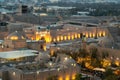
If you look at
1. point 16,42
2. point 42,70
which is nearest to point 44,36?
point 16,42

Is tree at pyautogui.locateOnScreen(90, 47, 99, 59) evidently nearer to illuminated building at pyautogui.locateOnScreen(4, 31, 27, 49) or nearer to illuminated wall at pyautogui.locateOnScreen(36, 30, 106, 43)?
illuminated building at pyautogui.locateOnScreen(4, 31, 27, 49)

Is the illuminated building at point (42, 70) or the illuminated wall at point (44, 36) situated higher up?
the illuminated building at point (42, 70)

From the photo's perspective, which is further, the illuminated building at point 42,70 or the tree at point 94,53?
the tree at point 94,53

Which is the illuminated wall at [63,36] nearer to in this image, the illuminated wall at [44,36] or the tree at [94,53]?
the illuminated wall at [44,36]

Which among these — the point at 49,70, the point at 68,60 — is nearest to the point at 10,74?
the point at 49,70

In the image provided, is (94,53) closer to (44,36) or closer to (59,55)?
(59,55)

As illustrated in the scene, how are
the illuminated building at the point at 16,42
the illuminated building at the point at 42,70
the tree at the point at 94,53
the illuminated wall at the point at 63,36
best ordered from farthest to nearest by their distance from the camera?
1. the illuminated wall at the point at 63,36
2. the illuminated building at the point at 16,42
3. the tree at the point at 94,53
4. the illuminated building at the point at 42,70

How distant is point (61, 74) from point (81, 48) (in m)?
7.47

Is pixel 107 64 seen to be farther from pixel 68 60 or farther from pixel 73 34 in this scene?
pixel 73 34

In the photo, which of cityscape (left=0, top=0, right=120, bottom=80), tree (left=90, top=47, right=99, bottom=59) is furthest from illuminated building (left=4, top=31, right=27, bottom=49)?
tree (left=90, top=47, right=99, bottom=59)

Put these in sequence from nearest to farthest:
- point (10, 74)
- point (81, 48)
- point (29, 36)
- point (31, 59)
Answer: point (10, 74) < point (31, 59) < point (81, 48) < point (29, 36)

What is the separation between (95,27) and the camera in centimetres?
3812

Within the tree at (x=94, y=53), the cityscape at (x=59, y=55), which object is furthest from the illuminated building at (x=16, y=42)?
the tree at (x=94, y=53)

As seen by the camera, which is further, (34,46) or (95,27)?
(95,27)
